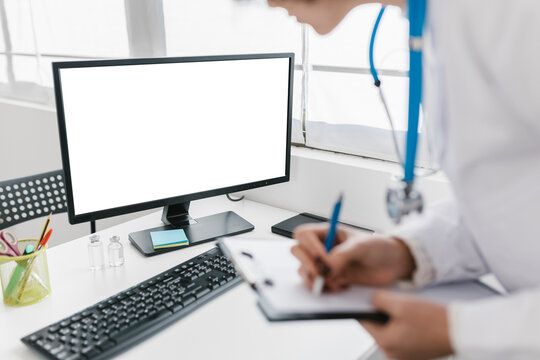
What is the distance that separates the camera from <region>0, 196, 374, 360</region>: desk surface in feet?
2.73

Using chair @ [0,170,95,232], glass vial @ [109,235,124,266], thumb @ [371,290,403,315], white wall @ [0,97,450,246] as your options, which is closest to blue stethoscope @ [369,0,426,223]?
thumb @ [371,290,403,315]

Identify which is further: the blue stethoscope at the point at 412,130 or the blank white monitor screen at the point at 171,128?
the blank white monitor screen at the point at 171,128

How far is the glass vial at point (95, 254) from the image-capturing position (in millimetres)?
1105

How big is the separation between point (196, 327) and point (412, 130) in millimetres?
506

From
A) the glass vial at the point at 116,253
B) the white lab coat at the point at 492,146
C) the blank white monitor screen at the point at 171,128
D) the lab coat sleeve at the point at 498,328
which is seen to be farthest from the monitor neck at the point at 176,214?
the lab coat sleeve at the point at 498,328

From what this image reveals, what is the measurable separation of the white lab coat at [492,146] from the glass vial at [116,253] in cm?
66

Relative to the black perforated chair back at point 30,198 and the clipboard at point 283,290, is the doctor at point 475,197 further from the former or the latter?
the black perforated chair back at point 30,198

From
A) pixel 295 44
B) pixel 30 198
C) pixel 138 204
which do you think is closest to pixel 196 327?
pixel 138 204

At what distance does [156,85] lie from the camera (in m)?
1.12

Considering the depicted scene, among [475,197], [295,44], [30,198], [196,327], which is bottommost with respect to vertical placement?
[196,327]

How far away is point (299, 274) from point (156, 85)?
59 centimetres

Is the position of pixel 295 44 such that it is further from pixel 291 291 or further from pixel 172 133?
pixel 291 291

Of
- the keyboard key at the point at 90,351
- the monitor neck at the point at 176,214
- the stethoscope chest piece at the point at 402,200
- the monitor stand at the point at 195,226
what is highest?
the stethoscope chest piece at the point at 402,200

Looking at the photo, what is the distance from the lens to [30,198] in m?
1.39
